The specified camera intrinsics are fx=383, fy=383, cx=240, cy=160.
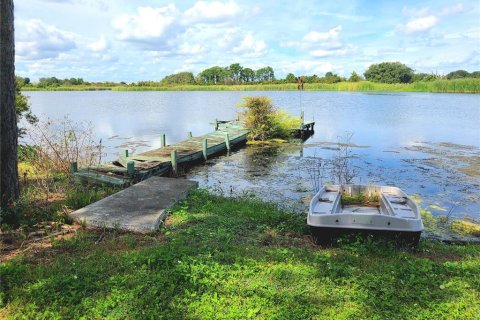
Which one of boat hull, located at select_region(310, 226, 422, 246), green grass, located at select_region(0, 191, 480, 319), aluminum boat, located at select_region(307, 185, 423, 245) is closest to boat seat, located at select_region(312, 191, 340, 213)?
aluminum boat, located at select_region(307, 185, 423, 245)

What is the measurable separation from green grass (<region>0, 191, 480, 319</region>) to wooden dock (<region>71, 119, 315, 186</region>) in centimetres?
471

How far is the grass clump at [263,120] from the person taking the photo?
22250 millimetres

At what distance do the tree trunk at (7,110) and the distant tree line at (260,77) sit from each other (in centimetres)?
8082

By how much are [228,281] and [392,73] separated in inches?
3886

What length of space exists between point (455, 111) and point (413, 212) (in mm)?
36684

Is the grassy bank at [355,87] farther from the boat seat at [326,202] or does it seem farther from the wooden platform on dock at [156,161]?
the boat seat at [326,202]

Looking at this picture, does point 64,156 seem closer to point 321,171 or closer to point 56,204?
point 56,204

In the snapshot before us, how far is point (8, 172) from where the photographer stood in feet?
20.2

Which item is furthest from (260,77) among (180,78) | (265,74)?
(180,78)

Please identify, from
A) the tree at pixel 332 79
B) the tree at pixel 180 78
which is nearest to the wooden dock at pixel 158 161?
the tree at pixel 332 79

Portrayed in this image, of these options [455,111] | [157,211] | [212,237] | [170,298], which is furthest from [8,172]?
[455,111]

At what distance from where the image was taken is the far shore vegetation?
69125mm

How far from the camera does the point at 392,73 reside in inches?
3661

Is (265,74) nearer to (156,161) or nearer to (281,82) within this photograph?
(281,82)
